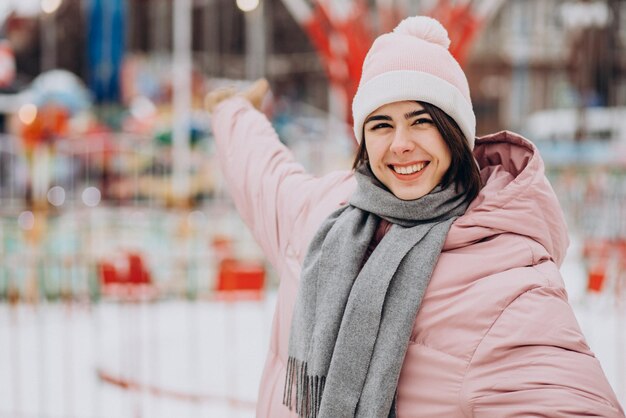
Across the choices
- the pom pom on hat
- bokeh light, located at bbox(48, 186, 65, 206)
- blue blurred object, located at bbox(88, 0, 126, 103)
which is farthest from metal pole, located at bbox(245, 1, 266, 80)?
the pom pom on hat

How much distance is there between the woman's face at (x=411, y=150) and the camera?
1.37 meters

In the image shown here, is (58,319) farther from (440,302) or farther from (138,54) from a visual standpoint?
(138,54)

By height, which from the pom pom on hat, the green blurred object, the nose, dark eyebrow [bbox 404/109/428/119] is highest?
the green blurred object

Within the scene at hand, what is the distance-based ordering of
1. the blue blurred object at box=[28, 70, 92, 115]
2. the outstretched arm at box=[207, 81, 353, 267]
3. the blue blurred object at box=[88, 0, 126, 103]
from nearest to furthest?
the outstretched arm at box=[207, 81, 353, 267] < the blue blurred object at box=[28, 70, 92, 115] < the blue blurred object at box=[88, 0, 126, 103]

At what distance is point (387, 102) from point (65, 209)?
26.2 feet

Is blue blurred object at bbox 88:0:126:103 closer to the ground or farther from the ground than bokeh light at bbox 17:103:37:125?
farther from the ground

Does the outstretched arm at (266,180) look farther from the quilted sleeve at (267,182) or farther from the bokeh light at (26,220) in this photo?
the bokeh light at (26,220)

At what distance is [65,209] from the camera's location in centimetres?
876

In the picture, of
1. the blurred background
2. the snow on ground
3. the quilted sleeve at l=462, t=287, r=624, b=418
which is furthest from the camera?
the blurred background

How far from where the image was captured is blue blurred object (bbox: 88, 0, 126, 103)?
34.8ft

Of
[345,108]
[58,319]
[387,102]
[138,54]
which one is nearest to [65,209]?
[58,319]

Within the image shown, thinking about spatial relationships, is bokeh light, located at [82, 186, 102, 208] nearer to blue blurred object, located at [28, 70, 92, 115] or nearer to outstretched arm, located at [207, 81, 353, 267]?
blue blurred object, located at [28, 70, 92, 115]

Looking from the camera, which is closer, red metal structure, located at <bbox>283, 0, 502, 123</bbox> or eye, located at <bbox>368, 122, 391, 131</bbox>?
eye, located at <bbox>368, 122, 391, 131</bbox>

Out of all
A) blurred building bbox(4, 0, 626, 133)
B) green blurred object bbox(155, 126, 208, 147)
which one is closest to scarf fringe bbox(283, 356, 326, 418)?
green blurred object bbox(155, 126, 208, 147)
